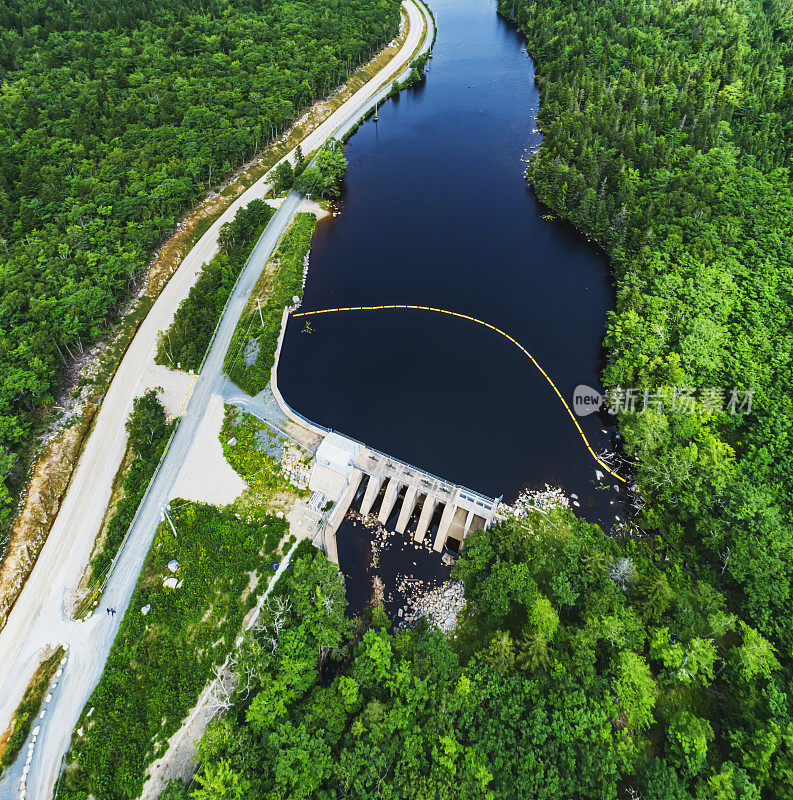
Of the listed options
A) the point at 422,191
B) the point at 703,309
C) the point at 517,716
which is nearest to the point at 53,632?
the point at 517,716

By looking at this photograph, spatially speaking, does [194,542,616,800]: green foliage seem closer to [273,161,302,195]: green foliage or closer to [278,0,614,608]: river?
[278,0,614,608]: river

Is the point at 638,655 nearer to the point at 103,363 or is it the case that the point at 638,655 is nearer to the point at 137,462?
the point at 137,462

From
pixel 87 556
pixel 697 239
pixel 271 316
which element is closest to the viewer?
pixel 87 556

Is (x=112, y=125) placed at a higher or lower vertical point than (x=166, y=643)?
higher

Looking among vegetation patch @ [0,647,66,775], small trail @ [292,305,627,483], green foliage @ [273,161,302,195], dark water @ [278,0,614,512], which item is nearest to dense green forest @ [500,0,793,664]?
small trail @ [292,305,627,483]

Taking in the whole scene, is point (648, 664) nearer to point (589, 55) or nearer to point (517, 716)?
point (517, 716)

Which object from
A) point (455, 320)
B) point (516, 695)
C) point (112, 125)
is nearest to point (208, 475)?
point (516, 695)
